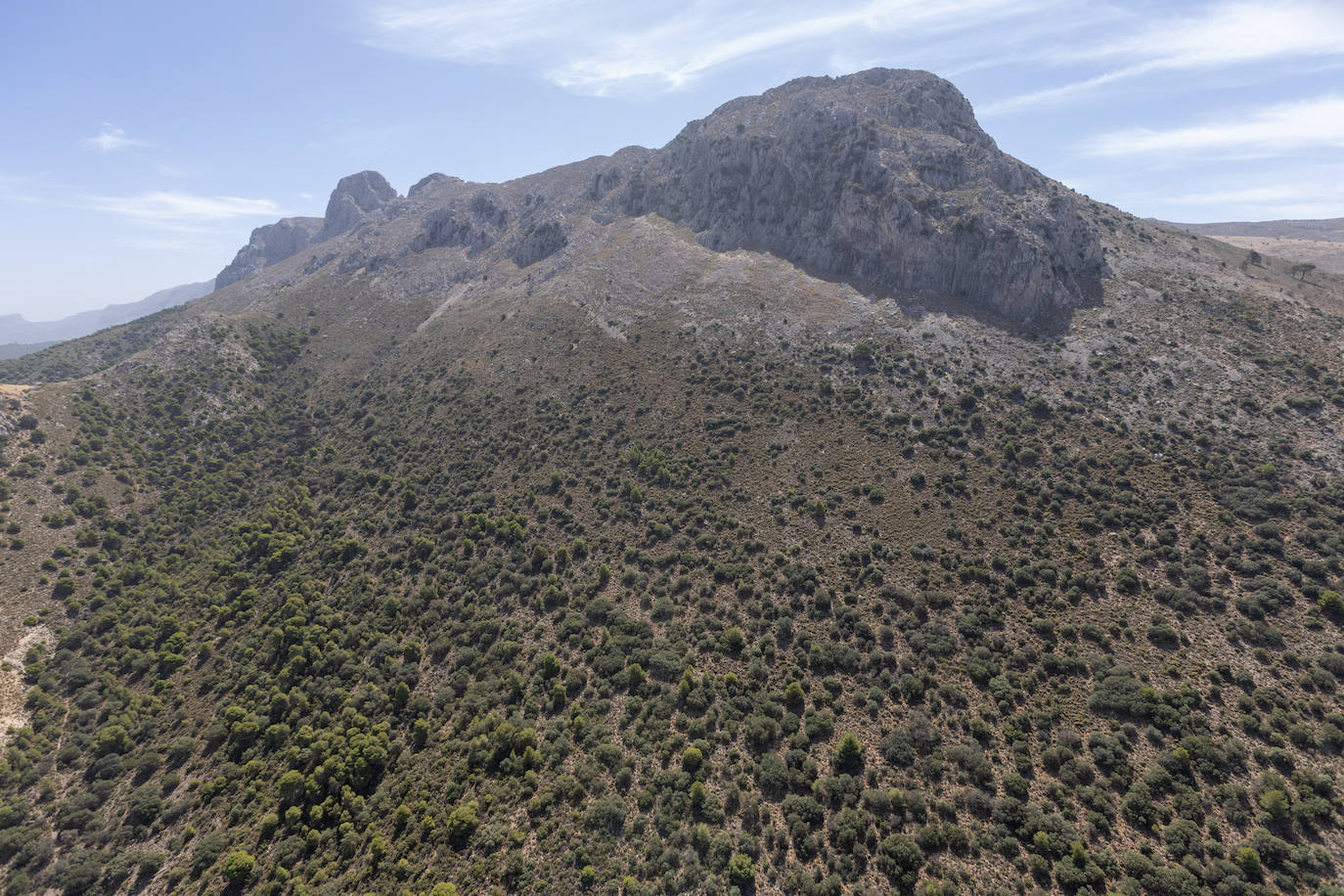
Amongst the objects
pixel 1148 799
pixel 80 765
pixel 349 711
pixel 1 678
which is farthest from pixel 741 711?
pixel 1 678

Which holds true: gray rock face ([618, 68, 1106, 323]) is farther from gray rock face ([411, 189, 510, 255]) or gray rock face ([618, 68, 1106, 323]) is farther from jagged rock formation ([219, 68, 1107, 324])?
gray rock face ([411, 189, 510, 255])

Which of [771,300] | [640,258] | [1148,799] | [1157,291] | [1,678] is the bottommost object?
[1148,799]

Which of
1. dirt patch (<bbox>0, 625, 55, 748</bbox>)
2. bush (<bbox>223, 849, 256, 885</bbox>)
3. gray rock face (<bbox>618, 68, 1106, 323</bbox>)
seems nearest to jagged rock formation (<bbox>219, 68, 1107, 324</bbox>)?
gray rock face (<bbox>618, 68, 1106, 323</bbox>)

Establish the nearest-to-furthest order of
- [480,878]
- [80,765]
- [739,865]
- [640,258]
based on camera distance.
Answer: [739,865], [480,878], [80,765], [640,258]

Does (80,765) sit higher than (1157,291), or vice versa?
(1157,291)

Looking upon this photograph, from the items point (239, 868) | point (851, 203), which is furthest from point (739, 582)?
point (851, 203)

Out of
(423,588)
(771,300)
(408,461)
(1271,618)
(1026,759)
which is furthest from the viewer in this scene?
(771,300)

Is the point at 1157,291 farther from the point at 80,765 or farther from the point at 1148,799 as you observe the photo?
the point at 80,765

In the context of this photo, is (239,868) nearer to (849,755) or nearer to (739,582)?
(739,582)

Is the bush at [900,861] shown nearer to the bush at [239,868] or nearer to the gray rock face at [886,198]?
the bush at [239,868]
